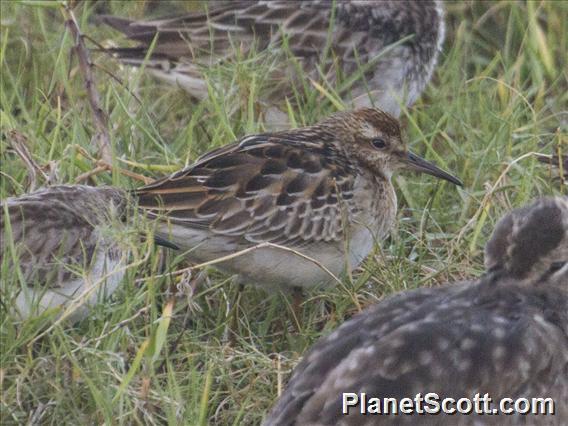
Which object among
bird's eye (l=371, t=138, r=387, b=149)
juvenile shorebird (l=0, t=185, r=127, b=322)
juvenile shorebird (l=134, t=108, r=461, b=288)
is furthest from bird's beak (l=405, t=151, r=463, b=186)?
juvenile shorebird (l=0, t=185, r=127, b=322)

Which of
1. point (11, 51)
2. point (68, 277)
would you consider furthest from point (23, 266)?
point (11, 51)

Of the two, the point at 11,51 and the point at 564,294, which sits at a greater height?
the point at 564,294

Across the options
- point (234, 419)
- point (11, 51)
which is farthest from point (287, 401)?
point (11, 51)

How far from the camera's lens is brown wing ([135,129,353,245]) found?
716 centimetres

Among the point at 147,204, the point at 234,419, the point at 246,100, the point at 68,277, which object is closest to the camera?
the point at 234,419

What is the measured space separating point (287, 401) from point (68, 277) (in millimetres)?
1744

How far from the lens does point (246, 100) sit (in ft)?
27.5

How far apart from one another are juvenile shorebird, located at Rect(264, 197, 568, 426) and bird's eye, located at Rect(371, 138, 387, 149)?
2.01 m

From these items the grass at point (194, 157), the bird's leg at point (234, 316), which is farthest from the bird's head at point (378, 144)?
the bird's leg at point (234, 316)

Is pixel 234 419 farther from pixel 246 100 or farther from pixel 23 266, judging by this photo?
pixel 246 100

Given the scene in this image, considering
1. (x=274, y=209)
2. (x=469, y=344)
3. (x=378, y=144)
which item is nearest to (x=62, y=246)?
(x=274, y=209)

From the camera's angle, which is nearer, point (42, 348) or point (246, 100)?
point (42, 348)

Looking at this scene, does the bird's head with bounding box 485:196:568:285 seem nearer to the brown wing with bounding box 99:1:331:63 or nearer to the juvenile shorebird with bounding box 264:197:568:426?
the juvenile shorebird with bounding box 264:197:568:426

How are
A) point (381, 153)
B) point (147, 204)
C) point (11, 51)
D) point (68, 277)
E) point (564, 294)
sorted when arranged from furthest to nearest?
point (11, 51)
point (381, 153)
point (147, 204)
point (68, 277)
point (564, 294)
